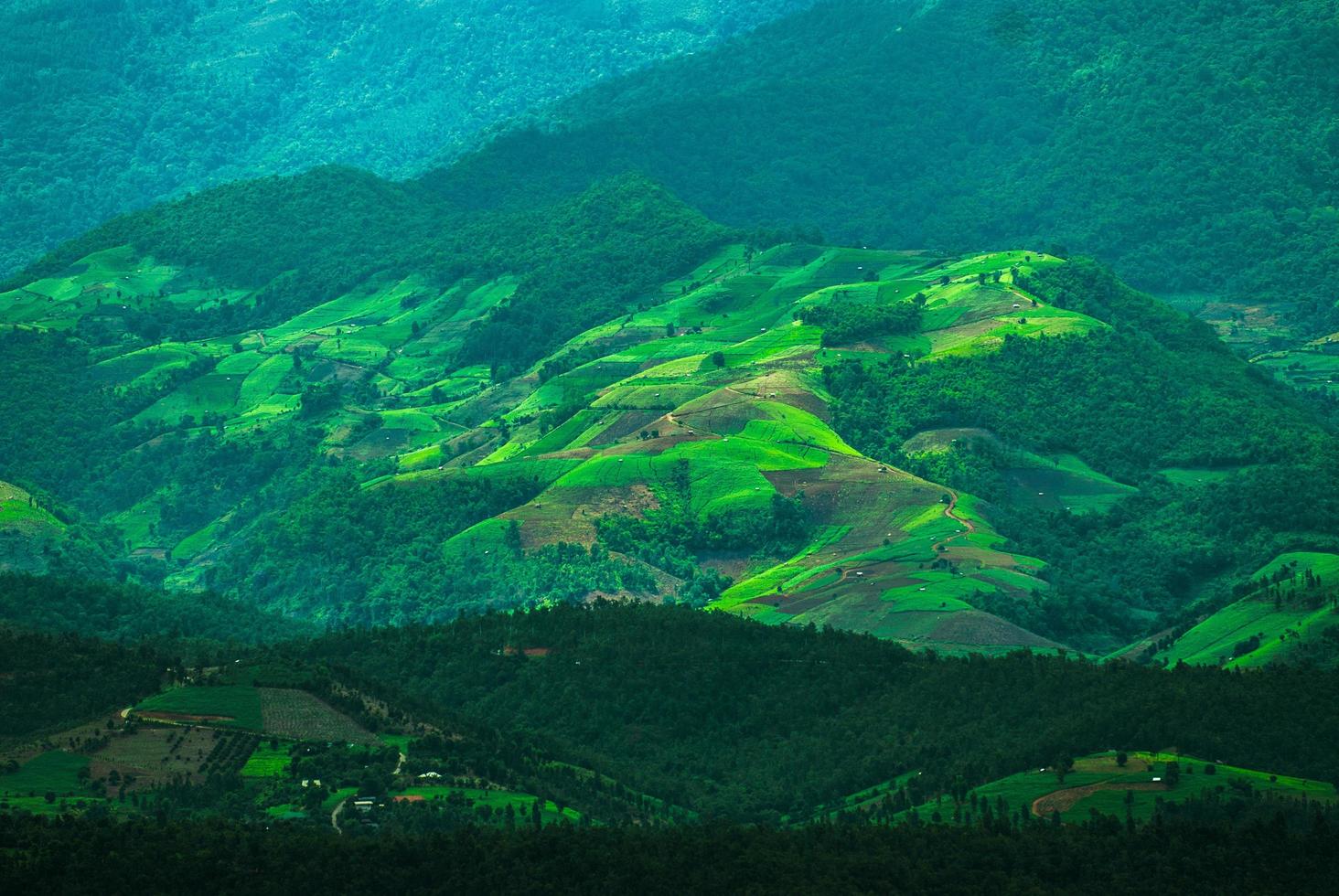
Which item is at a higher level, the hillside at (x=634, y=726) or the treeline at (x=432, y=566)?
the hillside at (x=634, y=726)

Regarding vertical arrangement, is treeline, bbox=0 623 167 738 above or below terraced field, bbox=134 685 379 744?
above

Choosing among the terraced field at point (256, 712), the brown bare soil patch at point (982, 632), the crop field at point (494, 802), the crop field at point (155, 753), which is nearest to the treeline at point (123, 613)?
the terraced field at point (256, 712)

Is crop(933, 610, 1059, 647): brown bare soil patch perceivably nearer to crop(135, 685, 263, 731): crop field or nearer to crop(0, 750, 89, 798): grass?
crop(135, 685, 263, 731): crop field

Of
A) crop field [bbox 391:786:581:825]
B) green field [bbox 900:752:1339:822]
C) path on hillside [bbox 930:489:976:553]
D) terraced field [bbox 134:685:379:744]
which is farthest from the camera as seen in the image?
path on hillside [bbox 930:489:976:553]

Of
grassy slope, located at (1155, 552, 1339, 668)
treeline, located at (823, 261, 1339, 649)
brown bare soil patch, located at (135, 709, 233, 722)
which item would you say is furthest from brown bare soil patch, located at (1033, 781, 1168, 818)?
treeline, located at (823, 261, 1339, 649)

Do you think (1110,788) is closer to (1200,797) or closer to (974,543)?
(1200,797)

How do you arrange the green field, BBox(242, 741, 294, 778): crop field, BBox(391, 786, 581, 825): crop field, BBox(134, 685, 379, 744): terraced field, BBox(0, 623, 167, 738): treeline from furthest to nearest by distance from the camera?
1. BBox(134, 685, 379, 744): terraced field
2. BBox(0, 623, 167, 738): treeline
3. BBox(242, 741, 294, 778): crop field
4. BBox(391, 786, 581, 825): crop field
5. the green field

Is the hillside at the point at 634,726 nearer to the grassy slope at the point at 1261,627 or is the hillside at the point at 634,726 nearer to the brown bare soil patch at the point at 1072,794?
the brown bare soil patch at the point at 1072,794
